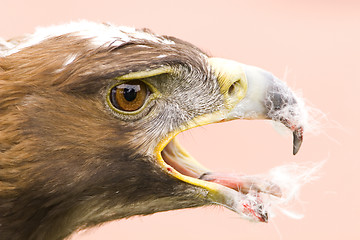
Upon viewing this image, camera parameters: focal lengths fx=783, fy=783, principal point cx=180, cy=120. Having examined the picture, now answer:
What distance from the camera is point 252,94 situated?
2.94 m

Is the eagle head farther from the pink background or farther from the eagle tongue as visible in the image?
the pink background

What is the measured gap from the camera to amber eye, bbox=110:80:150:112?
9.04 ft

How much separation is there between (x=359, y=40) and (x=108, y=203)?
7704 mm

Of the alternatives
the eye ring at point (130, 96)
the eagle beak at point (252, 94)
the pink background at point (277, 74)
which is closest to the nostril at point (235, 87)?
the eagle beak at point (252, 94)

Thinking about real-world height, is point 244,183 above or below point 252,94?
below

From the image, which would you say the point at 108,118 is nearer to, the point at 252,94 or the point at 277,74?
the point at 252,94

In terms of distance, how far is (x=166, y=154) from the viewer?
3.29m

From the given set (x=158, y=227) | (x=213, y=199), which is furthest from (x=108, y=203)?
(x=158, y=227)

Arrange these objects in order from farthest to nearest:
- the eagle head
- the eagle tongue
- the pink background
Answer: the pink background
the eagle tongue
the eagle head

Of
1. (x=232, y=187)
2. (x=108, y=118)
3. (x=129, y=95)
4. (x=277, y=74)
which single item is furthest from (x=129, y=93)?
(x=277, y=74)

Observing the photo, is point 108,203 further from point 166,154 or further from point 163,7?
point 163,7

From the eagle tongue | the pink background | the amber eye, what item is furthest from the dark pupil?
the pink background

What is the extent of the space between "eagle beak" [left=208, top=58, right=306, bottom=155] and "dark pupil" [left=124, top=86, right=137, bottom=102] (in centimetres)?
35

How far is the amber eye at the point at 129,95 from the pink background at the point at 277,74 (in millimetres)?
2929
